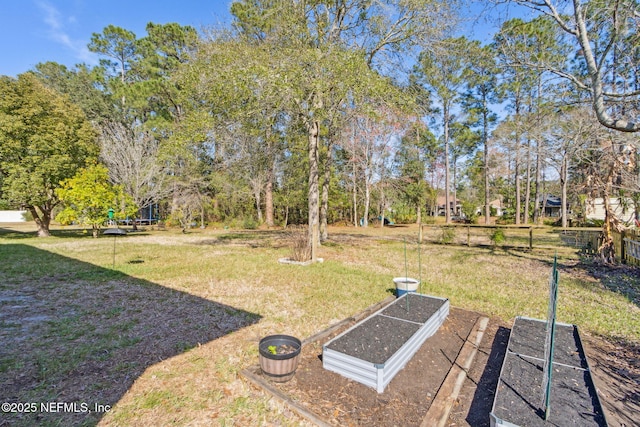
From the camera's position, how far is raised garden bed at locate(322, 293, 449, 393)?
244 centimetres

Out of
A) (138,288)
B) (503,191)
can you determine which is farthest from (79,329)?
(503,191)

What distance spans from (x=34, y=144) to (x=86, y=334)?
11928mm

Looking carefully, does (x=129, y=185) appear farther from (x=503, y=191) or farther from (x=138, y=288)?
(x=503, y=191)

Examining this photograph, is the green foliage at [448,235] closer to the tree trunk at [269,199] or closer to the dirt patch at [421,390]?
the dirt patch at [421,390]

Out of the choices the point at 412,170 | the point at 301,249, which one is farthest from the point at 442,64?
the point at 412,170

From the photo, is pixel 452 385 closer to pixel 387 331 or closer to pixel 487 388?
pixel 487 388

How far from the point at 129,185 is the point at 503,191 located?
110 ft

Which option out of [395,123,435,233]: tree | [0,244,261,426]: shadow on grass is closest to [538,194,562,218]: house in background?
[395,123,435,233]: tree

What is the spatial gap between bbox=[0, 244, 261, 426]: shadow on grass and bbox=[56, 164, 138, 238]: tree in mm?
6010

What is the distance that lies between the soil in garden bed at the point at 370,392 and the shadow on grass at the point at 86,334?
4.43ft

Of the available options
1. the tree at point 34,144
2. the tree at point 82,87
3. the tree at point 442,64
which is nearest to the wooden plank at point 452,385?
the tree at point 442,64

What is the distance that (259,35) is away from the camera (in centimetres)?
1173

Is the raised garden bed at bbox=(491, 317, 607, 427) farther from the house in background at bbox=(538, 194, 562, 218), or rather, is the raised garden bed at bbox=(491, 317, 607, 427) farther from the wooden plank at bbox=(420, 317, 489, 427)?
the house in background at bbox=(538, 194, 562, 218)

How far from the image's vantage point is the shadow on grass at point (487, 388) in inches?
83.9
